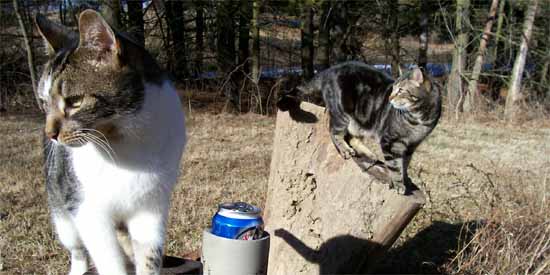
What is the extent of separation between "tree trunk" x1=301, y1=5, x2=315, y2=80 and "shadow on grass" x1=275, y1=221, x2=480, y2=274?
5506 millimetres

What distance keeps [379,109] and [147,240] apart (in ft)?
6.61

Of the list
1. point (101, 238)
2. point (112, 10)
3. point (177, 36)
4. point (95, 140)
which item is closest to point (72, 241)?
point (101, 238)

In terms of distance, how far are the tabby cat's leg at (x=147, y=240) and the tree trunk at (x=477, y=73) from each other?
6855 mm

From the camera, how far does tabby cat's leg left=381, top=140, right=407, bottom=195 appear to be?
2.42 metres

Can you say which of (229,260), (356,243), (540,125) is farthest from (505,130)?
(229,260)

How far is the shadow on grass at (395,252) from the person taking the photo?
2.23 meters

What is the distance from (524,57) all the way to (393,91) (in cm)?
577

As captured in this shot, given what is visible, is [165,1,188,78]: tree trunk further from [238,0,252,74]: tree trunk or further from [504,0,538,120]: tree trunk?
[504,0,538,120]: tree trunk

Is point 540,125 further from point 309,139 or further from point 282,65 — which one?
point 309,139

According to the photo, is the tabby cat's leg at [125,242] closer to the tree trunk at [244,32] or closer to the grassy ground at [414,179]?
the grassy ground at [414,179]

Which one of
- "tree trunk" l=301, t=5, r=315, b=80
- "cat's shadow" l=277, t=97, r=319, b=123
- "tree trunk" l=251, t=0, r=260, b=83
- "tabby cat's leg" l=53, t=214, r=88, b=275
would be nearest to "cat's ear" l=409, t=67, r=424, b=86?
"cat's shadow" l=277, t=97, r=319, b=123

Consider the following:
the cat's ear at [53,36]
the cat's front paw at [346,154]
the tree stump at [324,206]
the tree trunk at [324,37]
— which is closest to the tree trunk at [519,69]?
the tree trunk at [324,37]

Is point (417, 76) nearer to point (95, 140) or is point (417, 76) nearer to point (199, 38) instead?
point (95, 140)

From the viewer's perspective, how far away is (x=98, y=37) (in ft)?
4.40
